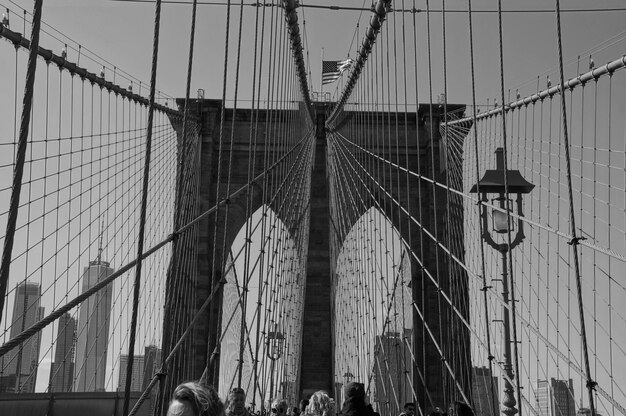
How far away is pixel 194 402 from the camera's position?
4.99ft

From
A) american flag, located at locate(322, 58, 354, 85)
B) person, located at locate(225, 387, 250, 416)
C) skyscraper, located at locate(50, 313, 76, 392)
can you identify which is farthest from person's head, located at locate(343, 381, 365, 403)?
american flag, located at locate(322, 58, 354, 85)

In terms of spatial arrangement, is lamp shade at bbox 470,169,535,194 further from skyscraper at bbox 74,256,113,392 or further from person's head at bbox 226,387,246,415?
person's head at bbox 226,387,246,415

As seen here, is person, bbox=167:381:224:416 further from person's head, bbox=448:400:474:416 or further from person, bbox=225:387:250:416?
person's head, bbox=448:400:474:416

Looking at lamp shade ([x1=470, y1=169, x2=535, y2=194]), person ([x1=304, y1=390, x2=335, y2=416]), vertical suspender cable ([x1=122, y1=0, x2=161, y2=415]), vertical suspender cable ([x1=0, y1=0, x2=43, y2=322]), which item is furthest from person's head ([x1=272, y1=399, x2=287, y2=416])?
lamp shade ([x1=470, y1=169, x2=535, y2=194])

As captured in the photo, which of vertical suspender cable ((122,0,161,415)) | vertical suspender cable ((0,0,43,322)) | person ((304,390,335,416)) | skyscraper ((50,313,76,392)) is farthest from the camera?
skyscraper ((50,313,76,392))

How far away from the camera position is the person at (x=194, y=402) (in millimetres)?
1512

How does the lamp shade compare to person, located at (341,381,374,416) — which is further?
the lamp shade

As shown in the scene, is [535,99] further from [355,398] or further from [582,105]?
[355,398]

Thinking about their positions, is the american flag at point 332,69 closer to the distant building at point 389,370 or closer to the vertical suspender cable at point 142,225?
the distant building at point 389,370

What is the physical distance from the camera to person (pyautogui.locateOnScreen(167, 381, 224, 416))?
1.51 metres

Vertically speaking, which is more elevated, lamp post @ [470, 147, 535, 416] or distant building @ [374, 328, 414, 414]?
lamp post @ [470, 147, 535, 416]

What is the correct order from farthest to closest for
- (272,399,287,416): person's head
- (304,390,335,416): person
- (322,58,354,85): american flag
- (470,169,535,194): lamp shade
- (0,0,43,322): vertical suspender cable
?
(322,58,354,85): american flag, (470,169,535,194): lamp shade, (272,399,287,416): person's head, (304,390,335,416): person, (0,0,43,322): vertical suspender cable

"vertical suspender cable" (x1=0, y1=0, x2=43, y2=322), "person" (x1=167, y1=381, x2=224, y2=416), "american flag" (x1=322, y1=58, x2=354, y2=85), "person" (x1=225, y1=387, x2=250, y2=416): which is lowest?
"person" (x1=167, y1=381, x2=224, y2=416)

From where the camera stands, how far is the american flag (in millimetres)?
15531
